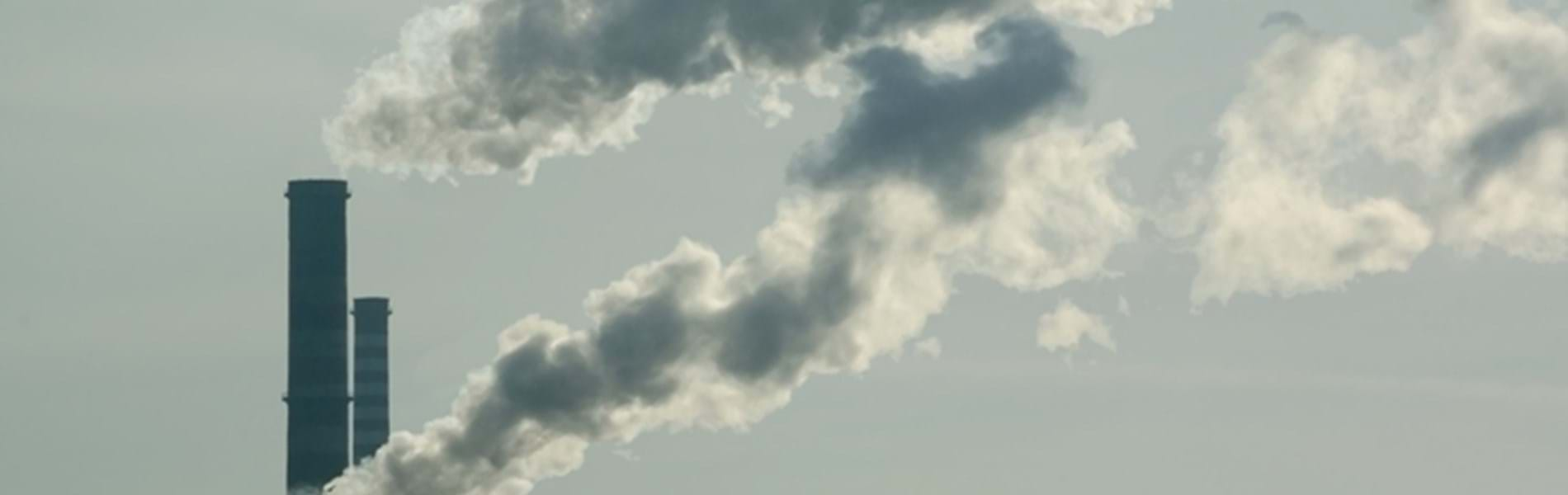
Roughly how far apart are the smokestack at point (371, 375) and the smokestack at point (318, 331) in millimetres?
14454

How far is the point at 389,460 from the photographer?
59281 mm

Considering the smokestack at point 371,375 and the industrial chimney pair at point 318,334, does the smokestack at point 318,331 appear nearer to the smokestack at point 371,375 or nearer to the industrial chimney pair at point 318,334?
the industrial chimney pair at point 318,334

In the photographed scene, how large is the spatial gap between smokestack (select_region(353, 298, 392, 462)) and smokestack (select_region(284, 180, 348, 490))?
1445 cm

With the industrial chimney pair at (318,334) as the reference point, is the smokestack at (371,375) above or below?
above

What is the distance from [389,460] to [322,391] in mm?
16294

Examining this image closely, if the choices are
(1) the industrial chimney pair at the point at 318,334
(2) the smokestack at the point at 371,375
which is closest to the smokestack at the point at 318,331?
(1) the industrial chimney pair at the point at 318,334

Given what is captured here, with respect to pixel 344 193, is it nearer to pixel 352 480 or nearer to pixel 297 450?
pixel 297 450

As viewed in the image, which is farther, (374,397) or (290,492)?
(374,397)

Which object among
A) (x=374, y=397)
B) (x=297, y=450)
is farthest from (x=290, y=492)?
(x=374, y=397)

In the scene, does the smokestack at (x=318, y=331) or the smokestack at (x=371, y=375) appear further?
the smokestack at (x=371, y=375)

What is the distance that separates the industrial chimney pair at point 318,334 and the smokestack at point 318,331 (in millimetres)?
19

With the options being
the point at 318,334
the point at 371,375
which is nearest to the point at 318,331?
the point at 318,334

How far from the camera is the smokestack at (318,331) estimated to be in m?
74.8

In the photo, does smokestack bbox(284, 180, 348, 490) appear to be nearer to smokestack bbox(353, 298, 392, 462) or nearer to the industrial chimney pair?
the industrial chimney pair
